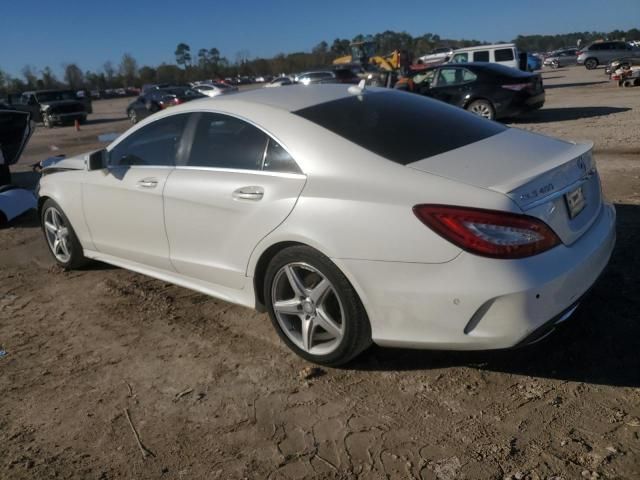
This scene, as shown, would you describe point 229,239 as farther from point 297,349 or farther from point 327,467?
point 327,467

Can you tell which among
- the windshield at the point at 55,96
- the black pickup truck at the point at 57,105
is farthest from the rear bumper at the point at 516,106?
the windshield at the point at 55,96

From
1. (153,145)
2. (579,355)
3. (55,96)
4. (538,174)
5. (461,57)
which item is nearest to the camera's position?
(538,174)

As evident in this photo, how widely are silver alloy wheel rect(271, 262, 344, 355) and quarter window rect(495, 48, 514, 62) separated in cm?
2042

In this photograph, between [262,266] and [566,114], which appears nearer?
[262,266]

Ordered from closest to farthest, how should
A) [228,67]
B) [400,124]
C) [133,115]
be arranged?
[400,124] → [133,115] → [228,67]

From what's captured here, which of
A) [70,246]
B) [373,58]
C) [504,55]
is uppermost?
[373,58]

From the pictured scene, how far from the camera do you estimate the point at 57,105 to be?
89.7ft

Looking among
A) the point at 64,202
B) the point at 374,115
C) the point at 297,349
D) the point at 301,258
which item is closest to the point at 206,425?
the point at 297,349

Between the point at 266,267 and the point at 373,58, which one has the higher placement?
the point at 373,58

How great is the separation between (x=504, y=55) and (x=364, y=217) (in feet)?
68.0

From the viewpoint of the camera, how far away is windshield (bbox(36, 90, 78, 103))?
2847 cm

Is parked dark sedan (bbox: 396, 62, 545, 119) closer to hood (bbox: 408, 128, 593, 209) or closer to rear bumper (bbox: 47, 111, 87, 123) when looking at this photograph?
hood (bbox: 408, 128, 593, 209)

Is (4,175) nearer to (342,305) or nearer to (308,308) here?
(308,308)

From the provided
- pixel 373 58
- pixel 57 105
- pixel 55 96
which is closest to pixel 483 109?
pixel 373 58
